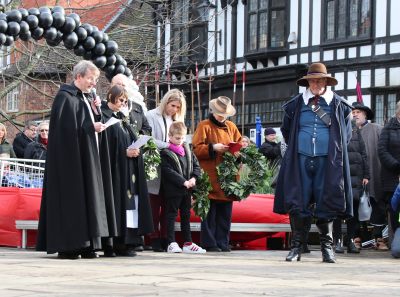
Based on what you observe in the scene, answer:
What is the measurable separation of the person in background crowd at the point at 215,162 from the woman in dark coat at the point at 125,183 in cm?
146

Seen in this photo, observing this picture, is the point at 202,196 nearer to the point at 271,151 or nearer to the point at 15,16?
the point at 15,16

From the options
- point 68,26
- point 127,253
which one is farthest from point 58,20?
point 127,253

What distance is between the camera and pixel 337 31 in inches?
1251

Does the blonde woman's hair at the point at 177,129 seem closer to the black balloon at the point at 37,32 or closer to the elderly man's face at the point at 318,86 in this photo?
the elderly man's face at the point at 318,86

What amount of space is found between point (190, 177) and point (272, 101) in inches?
841

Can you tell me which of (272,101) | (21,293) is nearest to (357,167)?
(21,293)

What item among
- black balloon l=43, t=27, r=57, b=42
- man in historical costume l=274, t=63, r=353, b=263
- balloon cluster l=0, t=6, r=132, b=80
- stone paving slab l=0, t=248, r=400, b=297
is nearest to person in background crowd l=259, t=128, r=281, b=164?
balloon cluster l=0, t=6, r=132, b=80

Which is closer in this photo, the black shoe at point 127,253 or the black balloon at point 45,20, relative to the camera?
the black shoe at point 127,253

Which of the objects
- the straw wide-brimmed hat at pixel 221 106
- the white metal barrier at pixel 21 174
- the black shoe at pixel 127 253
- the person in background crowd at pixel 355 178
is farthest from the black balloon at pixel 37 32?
the black shoe at pixel 127 253

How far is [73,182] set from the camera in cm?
1150

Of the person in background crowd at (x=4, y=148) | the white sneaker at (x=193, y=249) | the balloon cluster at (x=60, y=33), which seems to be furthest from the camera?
the person in background crowd at (x=4, y=148)

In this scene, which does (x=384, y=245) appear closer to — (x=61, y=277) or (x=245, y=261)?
(x=245, y=261)

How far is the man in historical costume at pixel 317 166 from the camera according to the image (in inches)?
460

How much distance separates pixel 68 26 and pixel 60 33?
0.54 feet
